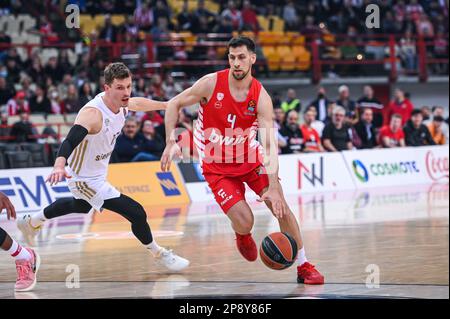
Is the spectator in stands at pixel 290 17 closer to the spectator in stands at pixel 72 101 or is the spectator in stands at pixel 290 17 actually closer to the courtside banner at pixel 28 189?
the spectator in stands at pixel 72 101

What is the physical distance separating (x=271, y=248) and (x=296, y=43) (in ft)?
69.7

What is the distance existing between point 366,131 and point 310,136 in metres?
2.26

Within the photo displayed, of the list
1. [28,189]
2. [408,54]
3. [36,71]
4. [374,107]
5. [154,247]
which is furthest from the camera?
[408,54]

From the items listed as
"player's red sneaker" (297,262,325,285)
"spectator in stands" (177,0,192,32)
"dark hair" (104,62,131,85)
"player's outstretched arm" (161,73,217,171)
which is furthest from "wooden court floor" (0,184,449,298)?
"spectator in stands" (177,0,192,32)

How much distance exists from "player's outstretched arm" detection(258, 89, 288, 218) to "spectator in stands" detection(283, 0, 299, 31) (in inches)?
888

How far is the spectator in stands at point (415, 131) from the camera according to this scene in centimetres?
2503

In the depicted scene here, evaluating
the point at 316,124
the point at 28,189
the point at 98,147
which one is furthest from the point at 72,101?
the point at 98,147

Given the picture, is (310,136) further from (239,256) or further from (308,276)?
(308,276)

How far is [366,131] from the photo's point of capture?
79.8 ft

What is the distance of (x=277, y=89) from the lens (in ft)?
96.1

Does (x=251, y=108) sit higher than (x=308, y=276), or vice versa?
(x=251, y=108)

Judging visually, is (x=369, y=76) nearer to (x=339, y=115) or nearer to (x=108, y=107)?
(x=339, y=115)

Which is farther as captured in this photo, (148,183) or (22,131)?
(22,131)

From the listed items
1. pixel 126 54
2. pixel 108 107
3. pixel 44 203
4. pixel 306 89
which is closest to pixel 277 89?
pixel 306 89
